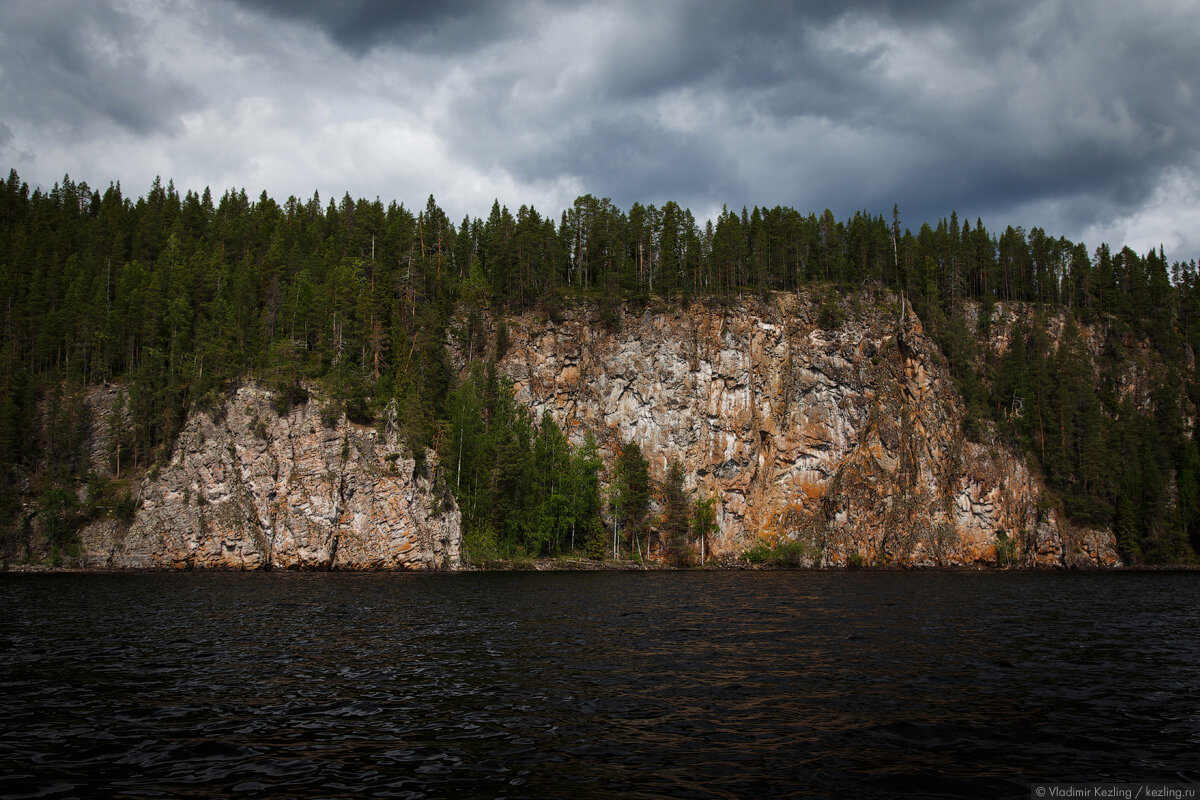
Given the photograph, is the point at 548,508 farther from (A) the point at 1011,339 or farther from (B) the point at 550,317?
(A) the point at 1011,339

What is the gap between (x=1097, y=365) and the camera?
11681 cm

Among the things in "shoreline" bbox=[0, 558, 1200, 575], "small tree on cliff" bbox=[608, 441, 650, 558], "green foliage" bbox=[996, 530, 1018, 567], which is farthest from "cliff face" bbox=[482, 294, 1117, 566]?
"small tree on cliff" bbox=[608, 441, 650, 558]

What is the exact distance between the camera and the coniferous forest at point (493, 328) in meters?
78.6

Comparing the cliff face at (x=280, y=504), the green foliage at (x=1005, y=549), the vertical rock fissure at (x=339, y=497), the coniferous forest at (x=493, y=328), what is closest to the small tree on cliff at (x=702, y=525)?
the coniferous forest at (x=493, y=328)

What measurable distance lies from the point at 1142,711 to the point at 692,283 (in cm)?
9544

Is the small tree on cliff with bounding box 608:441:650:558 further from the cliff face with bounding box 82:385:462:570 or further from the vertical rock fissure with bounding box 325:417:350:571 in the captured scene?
the vertical rock fissure with bounding box 325:417:350:571

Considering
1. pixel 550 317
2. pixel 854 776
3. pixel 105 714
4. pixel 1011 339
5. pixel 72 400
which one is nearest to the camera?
pixel 854 776

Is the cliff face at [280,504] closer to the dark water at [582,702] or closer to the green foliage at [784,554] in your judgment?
the dark water at [582,702]

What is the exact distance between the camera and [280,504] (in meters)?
70.5

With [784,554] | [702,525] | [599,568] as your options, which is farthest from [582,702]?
[784,554]

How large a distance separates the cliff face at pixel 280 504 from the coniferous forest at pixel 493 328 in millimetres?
3243

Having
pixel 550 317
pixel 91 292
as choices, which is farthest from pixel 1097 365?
pixel 91 292

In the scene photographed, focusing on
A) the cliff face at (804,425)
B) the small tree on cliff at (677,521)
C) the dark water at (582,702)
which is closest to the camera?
the dark water at (582,702)

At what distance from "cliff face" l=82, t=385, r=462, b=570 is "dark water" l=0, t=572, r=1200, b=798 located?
3583 cm
